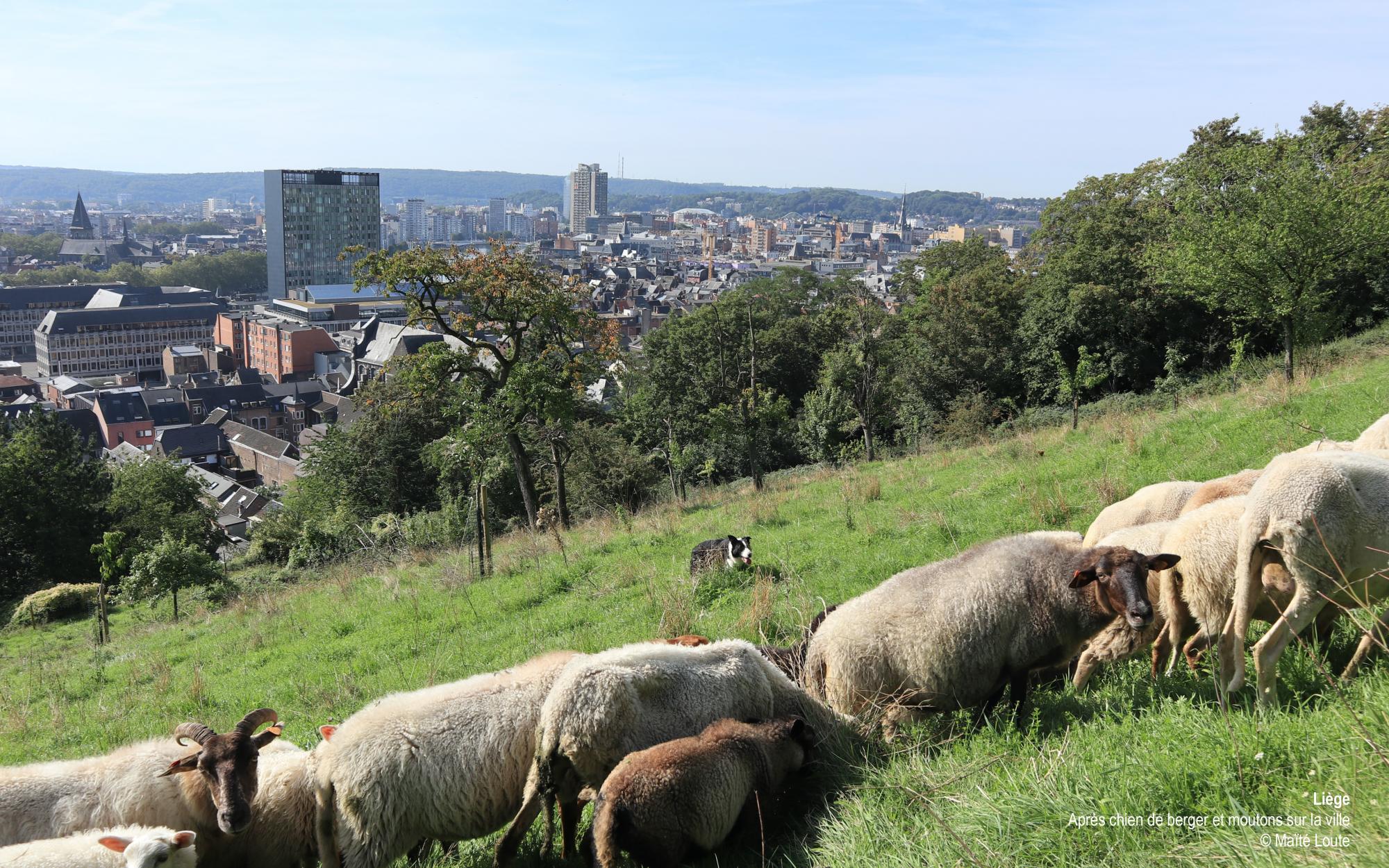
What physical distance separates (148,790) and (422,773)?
2.12 metres

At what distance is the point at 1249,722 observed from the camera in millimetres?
4434

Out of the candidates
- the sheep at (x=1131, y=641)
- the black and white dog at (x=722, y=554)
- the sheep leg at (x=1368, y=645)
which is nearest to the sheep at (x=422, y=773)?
the sheep at (x=1131, y=641)

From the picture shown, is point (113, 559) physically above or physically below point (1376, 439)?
below

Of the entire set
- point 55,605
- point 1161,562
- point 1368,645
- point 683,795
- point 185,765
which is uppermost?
point 1161,562

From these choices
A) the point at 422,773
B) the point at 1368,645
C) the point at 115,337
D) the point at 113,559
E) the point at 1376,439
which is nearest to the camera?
the point at 1368,645

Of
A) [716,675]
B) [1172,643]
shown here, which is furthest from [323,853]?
[1172,643]

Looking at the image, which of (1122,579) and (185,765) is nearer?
(1122,579)

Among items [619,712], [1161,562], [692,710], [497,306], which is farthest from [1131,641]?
[497,306]

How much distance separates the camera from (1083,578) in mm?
5586

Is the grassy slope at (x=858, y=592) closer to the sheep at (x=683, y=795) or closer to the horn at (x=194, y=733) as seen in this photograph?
the sheep at (x=683, y=795)

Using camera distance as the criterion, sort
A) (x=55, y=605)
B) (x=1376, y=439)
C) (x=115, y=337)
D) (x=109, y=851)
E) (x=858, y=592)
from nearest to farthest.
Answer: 1. (x=109, y=851)
2. (x=1376, y=439)
3. (x=858, y=592)
4. (x=55, y=605)
5. (x=115, y=337)

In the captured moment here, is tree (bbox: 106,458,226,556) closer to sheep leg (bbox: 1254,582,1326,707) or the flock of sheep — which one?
the flock of sheep

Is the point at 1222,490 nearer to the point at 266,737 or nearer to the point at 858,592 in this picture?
the point at 858,592

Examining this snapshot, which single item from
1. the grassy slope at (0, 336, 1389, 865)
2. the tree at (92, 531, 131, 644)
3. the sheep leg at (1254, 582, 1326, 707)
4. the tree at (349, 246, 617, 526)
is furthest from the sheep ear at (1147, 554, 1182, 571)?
the tree at (92, 531, 131, 644)
